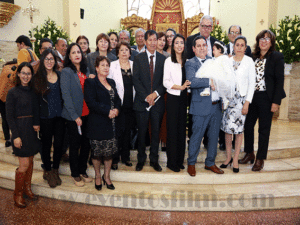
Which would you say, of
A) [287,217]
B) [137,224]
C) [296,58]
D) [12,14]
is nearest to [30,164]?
[137,224]

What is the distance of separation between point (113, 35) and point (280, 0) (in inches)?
220

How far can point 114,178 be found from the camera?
9.90ft

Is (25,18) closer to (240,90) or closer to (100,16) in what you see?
(100,16)

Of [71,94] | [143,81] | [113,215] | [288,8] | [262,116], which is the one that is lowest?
[113,215]

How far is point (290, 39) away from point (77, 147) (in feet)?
18.3

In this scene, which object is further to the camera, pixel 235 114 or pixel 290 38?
pixel 290 38

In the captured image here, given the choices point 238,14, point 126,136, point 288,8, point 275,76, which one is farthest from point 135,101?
point 238,14

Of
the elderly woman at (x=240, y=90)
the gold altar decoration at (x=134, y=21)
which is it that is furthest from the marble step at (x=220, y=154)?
the gold altar decoration at (x=134, y=21)

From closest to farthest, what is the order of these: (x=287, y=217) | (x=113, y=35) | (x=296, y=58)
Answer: (x=287, y=217) → (x=113, y=35) → (x=296, y=58)

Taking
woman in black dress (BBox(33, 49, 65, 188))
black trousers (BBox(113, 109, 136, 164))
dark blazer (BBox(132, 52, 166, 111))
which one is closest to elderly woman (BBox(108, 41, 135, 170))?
black trousers (BBox(113, 109, 136, 164))

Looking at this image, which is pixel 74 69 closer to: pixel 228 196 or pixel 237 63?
pixel 237 63

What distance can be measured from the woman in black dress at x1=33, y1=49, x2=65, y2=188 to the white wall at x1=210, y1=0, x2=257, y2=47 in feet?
23.4

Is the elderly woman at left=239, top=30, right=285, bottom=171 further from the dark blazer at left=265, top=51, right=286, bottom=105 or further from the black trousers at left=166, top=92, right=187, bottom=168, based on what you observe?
the black trousers at left=166, top=92, right=187, bottom=168

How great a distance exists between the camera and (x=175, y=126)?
2.94 meters
